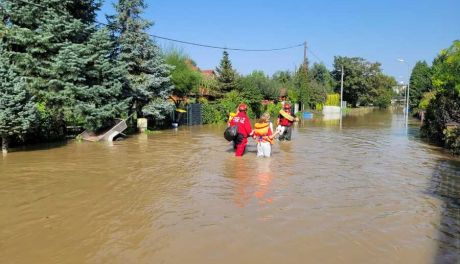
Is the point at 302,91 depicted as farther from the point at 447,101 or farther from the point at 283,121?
the point at 283,121

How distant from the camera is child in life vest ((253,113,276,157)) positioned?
41.6 ft

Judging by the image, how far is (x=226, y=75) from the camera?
3409cm

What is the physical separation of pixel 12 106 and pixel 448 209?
12522mm

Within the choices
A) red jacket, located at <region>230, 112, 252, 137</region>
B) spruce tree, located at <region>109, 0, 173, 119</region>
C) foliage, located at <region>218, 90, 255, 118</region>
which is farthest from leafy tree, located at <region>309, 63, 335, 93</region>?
red jacket, located at <region>230, 112, 252, 137</region>

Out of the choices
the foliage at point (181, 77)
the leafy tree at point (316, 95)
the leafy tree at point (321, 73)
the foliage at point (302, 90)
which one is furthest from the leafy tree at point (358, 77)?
the foliage at point (181, 77)

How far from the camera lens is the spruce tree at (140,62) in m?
22.7

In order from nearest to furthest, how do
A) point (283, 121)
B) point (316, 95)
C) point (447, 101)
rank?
1. point (447, 101)
2. point (283, 121)
3. point (316, 95)

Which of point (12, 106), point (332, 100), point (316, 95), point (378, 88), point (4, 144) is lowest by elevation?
point (4, 144)

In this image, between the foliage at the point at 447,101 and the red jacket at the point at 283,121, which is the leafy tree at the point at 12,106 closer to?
the red jacket at the point at 283,121

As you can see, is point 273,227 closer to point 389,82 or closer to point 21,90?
point 21,90

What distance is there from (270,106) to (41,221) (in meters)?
35.6

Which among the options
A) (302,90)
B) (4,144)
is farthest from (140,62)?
(302,90)

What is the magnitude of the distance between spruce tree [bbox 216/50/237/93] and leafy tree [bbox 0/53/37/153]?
21.3 meters

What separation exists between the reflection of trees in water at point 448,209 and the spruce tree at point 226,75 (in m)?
23.1
